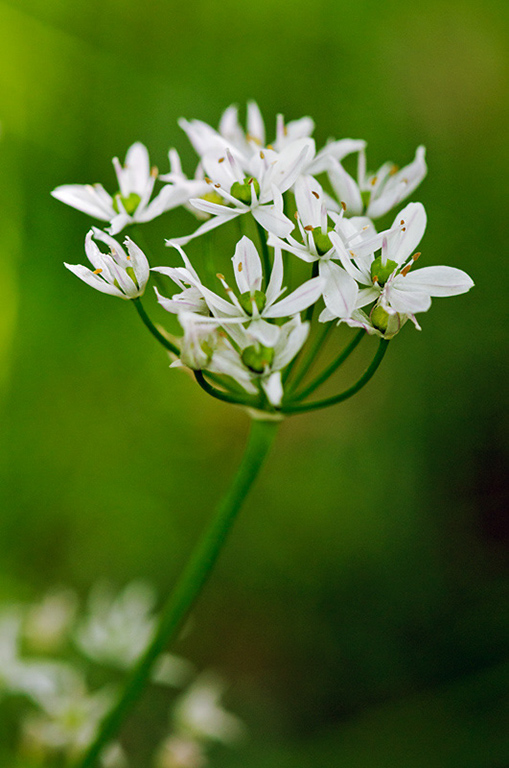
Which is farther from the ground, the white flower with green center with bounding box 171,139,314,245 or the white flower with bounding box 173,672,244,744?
the white flower with green center with bounding box 171,139,314,245

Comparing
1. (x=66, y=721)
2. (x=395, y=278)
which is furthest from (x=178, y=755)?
(x=395, y=278)

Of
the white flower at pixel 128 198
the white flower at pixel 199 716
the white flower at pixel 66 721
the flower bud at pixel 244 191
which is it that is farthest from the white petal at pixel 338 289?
the white flower at pixel 199 716

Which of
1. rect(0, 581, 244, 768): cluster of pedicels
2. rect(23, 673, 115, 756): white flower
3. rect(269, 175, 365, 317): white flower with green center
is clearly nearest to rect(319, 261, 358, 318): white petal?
rect(269, 175, 365, 317): white flower with green center

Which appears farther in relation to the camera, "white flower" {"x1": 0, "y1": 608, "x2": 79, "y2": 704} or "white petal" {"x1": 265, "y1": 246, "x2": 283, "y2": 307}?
"white flower" {"x1": 0, "y1": 608, "x2": 79, "y2": 704}

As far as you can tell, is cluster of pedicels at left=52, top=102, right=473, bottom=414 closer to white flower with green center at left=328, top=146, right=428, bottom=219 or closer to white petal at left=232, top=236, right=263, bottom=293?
white petal at left=232, top=236, right=263, bottom=293

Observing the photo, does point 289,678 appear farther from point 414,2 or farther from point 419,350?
point 414,2

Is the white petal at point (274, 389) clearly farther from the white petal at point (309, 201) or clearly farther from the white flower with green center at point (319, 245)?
the white petal at point (309, 201)

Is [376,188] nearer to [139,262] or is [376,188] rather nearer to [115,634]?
[139,262]
